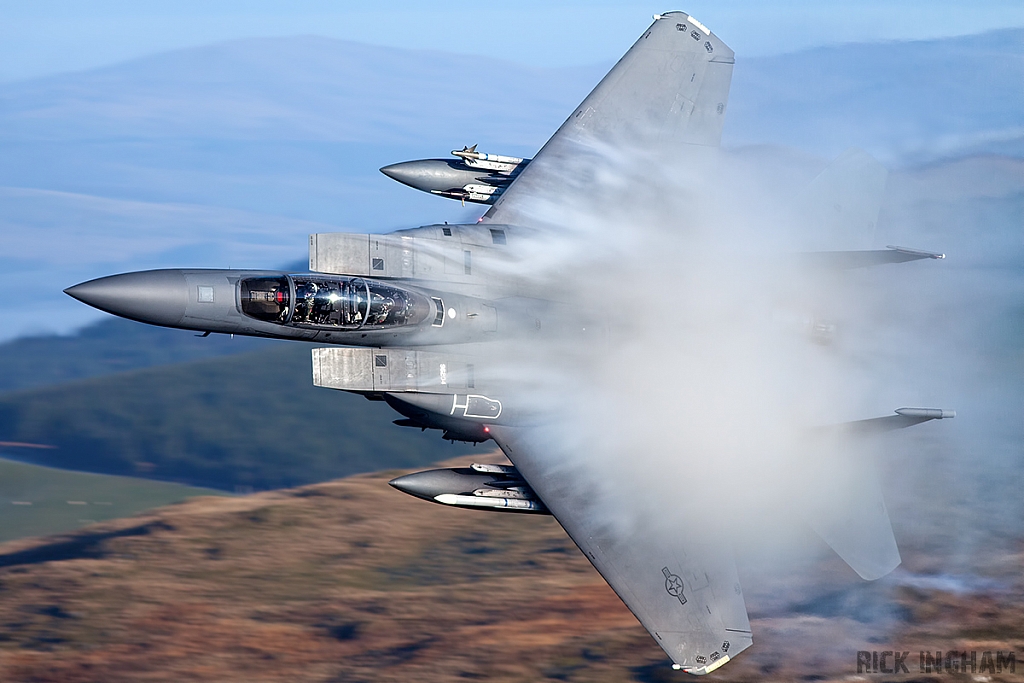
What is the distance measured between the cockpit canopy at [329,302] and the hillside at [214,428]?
8472 mm

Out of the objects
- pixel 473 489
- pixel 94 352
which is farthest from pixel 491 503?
pixel 94 352

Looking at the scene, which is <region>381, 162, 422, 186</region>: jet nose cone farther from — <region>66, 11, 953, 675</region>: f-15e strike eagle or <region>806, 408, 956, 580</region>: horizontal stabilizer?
<region>806, 408, 956, 580</region>: horizontal stabilizer

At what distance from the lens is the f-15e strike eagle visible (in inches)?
559

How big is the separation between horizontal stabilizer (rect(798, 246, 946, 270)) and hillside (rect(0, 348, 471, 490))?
36.5 feet

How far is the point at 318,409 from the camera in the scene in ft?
78.6

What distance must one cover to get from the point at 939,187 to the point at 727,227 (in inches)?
350

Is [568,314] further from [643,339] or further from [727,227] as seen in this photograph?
[727,227]

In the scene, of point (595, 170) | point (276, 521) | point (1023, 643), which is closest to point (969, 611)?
point (1023, 643)

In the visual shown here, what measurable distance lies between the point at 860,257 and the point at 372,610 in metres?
10.7

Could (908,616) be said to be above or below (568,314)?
below

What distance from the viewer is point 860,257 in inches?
641

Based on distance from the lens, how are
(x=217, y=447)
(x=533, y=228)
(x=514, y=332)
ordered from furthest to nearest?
(x=217, y=447), (x=533, y=228), (x=514, y=332)

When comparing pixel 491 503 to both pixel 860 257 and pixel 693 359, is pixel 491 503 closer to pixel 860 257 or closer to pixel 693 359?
pixel 693 359

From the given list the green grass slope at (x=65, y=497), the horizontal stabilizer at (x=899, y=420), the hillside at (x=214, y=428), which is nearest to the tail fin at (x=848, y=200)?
the horizontal stabilizer at (x=899, y=420)
